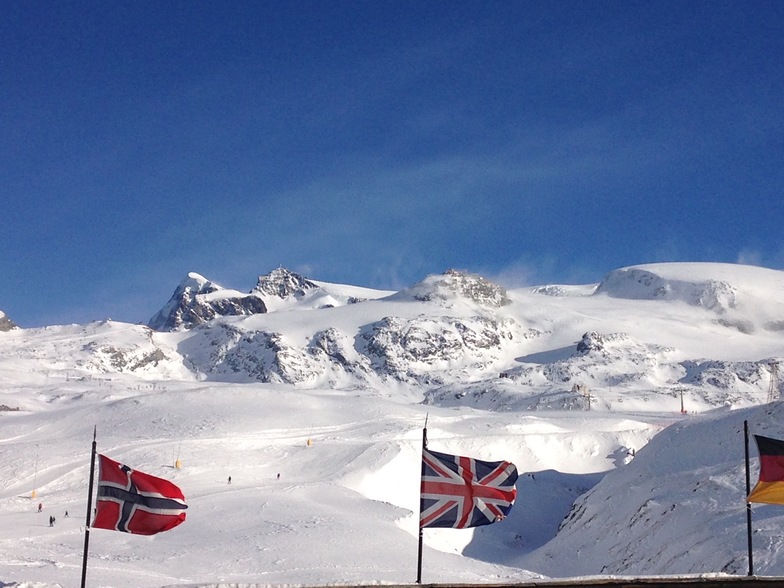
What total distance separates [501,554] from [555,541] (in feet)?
18.6

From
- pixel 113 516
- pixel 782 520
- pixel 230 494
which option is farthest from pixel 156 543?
pixel 782 520

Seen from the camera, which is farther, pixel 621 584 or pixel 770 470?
pixel 770 470

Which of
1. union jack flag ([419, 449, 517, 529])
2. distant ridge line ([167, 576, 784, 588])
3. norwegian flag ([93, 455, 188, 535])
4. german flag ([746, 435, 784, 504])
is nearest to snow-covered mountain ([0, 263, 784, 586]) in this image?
norwegian flag ([93, 455, 188, 535])

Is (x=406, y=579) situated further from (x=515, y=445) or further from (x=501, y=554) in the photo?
(x=515, y=445)

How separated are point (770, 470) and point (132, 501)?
13372mm

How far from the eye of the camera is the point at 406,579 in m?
27.9

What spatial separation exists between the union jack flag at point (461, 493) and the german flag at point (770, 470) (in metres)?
5.76

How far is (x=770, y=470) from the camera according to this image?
1809cm

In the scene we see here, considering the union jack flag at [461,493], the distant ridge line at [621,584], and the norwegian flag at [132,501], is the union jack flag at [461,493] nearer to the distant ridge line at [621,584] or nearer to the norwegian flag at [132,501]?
the distant ridge line at [621,584]

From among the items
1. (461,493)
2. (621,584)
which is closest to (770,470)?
(621,584)

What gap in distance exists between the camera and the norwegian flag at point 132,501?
15.2m

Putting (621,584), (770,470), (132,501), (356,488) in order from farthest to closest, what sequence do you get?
(356,488), (770,470), (132,501), (621,584)

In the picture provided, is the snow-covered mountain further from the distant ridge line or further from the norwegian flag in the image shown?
the distant ridge line

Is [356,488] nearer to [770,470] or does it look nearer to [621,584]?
[770,470]
